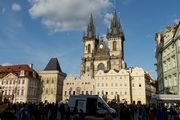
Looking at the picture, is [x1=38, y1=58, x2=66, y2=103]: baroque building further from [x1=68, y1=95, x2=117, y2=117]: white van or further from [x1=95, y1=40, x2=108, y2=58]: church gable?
[x1=68, y1=95, x2=117, y2=117]: white van

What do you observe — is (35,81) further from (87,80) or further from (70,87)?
(87,80)

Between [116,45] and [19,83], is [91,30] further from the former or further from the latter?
[19,83]

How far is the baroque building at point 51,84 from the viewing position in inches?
2977

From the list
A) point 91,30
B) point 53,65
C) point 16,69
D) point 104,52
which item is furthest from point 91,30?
point 16,69

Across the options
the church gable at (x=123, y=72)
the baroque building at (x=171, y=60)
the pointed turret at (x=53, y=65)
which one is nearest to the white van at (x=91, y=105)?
the baroque building at (x=171, y=60)

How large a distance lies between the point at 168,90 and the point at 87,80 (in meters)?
42.2

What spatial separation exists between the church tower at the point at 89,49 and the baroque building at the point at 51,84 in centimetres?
995

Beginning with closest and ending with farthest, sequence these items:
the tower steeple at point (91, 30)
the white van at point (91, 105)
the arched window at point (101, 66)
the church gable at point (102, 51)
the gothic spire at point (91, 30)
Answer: the white van at point (91, 105), the arched window at point (101, 66), the church gable at point (102, 51), the tower steeple at point (91, 30), the gothic spire at point (91, 30)

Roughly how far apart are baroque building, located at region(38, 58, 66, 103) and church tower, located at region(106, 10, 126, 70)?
21.1m

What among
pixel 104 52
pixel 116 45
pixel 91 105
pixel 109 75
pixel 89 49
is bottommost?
pixel 91 105

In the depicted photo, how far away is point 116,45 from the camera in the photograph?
85125 mm

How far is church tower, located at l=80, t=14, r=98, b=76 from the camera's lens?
3259 inches

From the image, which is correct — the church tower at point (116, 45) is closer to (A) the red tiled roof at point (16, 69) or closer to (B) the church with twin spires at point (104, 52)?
(B) the church with twin spires at point (104, 52)

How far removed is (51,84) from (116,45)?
29.8 meters
